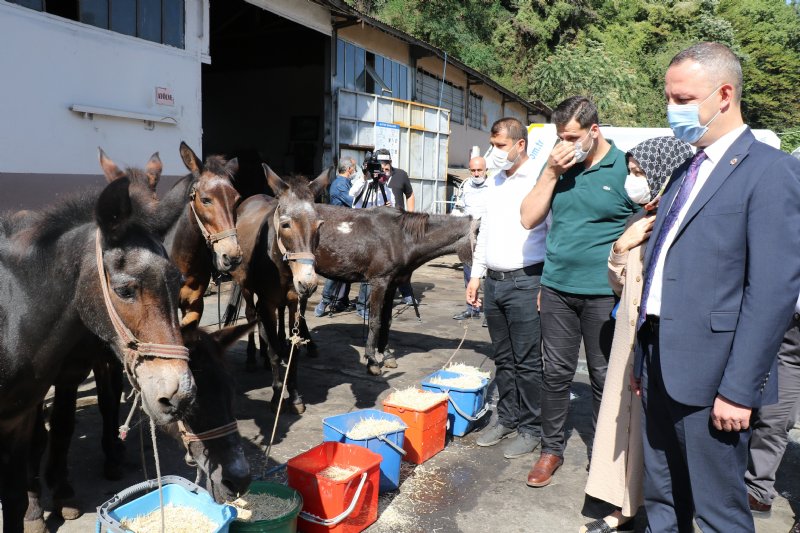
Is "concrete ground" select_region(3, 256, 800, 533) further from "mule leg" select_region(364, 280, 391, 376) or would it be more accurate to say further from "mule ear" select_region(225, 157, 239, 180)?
"mule ear" select_region(225, 157, 239, 180)

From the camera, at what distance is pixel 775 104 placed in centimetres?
3912

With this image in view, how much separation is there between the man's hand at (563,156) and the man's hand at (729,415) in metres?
1.71

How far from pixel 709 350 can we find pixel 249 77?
16.7 metres

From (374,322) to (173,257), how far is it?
2.35 metres

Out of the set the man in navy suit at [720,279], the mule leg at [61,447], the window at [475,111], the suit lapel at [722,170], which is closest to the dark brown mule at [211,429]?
the mule leg at [61,447]

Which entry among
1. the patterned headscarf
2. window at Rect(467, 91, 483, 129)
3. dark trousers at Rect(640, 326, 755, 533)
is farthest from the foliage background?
dark trousers at Rect(640, 326, 755, 533)

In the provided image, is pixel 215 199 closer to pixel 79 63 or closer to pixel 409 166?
pixel 79 63

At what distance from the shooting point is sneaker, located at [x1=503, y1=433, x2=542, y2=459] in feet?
13.7

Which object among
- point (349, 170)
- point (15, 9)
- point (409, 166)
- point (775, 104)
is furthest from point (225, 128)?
point (775, 104)

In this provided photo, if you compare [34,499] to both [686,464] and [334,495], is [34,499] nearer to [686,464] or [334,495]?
[334,495]

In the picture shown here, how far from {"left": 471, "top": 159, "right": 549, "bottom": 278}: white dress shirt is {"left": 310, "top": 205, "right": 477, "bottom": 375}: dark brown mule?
235cm

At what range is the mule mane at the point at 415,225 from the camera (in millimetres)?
6684

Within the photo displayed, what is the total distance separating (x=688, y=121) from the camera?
2.16 metres

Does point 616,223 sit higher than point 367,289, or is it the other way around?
point 616,223
